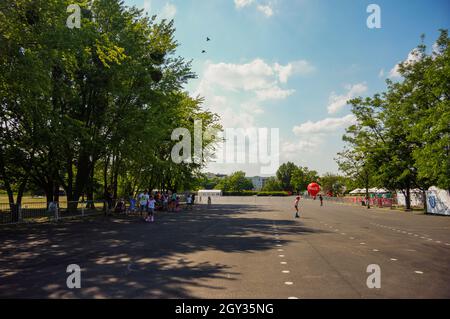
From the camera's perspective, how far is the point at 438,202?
103ft

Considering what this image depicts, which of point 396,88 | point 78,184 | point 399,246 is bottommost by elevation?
point 399,246

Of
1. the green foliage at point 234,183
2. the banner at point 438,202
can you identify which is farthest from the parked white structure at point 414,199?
the green foliage at point 234,183

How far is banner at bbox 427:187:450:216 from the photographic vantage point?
30312mm

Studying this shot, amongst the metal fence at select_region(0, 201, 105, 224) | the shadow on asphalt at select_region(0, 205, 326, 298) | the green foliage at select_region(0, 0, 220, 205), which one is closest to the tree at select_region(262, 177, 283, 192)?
the green foliage at select_region(0, 0, 220, 205)

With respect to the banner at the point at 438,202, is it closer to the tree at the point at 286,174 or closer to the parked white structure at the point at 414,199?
the parked white structure at the point at 414,199

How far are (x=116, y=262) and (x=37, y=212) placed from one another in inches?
578

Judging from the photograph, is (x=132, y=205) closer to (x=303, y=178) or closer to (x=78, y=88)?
(x=78, y=88)

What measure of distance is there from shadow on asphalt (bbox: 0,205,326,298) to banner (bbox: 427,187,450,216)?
72.7 feet

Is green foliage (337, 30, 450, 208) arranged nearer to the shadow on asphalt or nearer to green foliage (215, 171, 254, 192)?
the shadow on asphalt

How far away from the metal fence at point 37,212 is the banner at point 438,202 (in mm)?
29264

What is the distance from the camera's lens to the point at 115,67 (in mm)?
24250

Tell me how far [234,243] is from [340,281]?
5716mm

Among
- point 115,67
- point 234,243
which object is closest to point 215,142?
point 115,67
